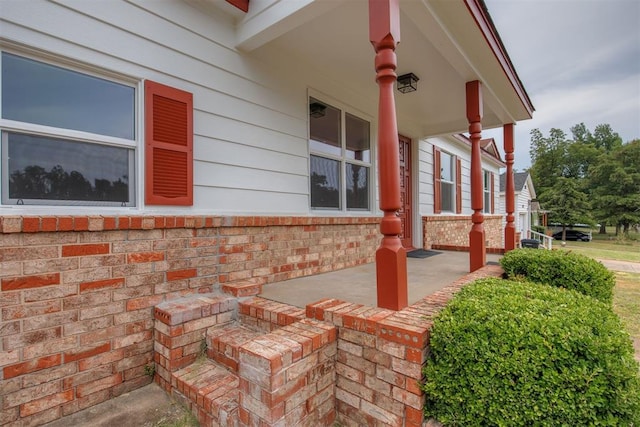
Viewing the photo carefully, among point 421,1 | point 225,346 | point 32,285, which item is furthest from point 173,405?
point 421,1

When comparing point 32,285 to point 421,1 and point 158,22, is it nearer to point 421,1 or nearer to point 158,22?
point 158,22

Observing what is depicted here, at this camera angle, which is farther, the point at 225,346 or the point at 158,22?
the point at 158,22

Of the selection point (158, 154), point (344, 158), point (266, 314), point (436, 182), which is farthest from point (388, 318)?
point (436, 182)

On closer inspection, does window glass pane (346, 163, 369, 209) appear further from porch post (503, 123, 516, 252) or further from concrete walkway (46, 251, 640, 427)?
porch post (503, 123, 516, 252)

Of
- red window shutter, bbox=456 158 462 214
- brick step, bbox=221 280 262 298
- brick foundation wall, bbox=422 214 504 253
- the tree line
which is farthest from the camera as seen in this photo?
the tree line

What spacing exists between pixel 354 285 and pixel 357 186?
2065 millimetres

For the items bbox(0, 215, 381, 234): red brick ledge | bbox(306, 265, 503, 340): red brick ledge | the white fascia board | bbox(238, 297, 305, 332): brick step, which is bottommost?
bbox(238, 297, 305, 332): brick step

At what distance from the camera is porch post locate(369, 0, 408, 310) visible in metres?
2.11

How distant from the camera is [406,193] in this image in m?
6.45

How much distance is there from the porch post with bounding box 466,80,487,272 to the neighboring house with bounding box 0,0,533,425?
0.10m

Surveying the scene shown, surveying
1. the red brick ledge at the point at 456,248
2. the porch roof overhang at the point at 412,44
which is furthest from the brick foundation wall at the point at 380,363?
the red brick ledge at the point at 456,248

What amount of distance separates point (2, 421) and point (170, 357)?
869 mm

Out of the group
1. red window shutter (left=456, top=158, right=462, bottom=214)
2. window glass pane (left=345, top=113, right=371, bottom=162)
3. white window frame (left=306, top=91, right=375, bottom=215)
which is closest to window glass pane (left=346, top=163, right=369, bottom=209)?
white window frame (left=306, top=91, right=375, bottom=215)

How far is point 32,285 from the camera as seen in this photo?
6.04 ft
